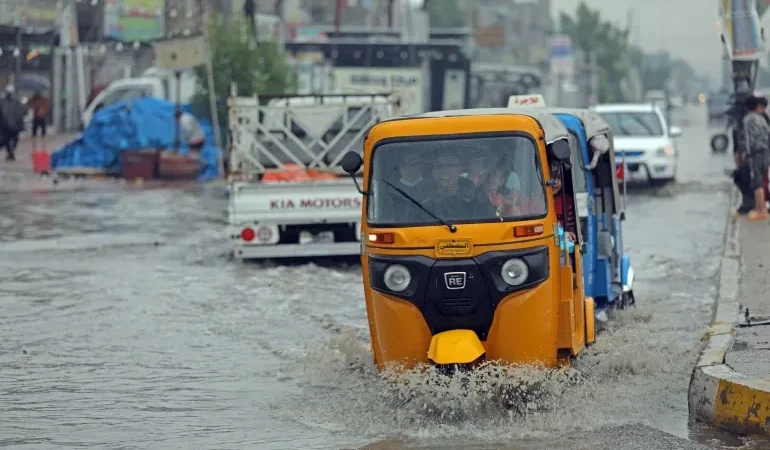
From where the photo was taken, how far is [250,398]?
358 inches

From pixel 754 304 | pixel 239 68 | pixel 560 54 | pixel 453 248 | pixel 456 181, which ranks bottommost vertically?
pixel 754 304

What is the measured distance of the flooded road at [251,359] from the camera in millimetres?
7836

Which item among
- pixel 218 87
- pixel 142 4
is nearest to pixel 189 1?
pixel 218 87

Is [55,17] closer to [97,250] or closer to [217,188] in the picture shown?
[217,188]

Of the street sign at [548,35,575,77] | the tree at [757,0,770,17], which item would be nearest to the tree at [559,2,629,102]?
the street sign at [548,35,575,77]

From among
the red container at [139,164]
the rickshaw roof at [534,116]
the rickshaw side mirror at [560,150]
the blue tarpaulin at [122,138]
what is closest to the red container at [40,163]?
the blue tarpaulin at [122,138]

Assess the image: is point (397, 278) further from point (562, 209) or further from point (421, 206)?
point (562, 209)

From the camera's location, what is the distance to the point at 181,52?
29.6 m

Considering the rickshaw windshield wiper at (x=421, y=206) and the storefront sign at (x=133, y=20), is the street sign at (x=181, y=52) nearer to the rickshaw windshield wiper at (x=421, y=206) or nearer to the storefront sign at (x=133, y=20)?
the storefront sign at (x=133, y=20)

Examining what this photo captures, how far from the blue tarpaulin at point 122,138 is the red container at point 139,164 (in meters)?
0.44

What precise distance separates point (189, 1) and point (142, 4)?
7613 mm

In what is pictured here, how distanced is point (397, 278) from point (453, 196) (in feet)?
1.98

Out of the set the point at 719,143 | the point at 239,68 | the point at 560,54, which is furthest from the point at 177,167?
the point at 560,54

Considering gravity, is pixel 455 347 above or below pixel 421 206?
below
